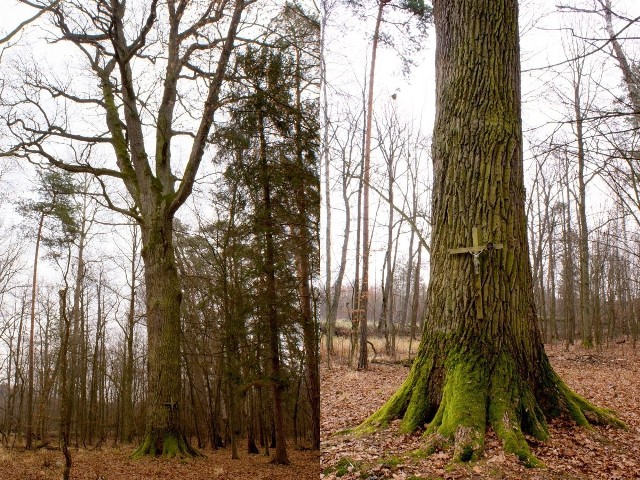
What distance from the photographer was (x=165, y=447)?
1.23 meters

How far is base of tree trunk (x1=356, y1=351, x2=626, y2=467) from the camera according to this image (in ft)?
5.62

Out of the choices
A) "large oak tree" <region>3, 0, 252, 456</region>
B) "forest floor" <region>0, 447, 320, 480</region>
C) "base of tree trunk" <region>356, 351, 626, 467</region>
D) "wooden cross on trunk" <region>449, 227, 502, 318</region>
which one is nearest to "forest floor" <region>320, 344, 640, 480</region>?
"base of tree trunk" <region>356, 351, 626, 467</region>

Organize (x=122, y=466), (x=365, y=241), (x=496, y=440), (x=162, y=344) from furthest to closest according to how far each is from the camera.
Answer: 1. (x=365, y=241)
2. (x=496, y=440)
3. (x=162, y=344)
4. (x=122, y=466)

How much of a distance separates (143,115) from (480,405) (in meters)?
1.50

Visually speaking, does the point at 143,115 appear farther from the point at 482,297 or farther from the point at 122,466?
the point at 482,297

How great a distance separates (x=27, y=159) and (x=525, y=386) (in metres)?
1.83

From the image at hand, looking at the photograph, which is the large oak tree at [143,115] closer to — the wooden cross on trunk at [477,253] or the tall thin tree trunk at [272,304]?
the tall thin tree trunk at [272,304]

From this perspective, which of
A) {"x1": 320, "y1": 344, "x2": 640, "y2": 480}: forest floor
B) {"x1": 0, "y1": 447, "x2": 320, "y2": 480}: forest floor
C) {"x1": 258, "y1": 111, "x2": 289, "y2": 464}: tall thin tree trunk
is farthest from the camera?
{"x1": 320, "y1": 344, "x2": 640, "y2": 480}: forest floor

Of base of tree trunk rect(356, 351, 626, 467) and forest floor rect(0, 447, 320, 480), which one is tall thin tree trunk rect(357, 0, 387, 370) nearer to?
base of tree trunk rect(356, 351, 626, 467)

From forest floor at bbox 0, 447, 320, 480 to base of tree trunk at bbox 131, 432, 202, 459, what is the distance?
0.6 inches

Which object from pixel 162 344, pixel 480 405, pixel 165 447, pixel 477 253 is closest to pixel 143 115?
pixel 162 344

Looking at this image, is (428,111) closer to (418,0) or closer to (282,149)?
(418,0)

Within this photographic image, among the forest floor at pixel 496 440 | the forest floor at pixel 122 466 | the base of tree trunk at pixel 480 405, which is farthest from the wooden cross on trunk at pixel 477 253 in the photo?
the forest floor at pixel 122 466

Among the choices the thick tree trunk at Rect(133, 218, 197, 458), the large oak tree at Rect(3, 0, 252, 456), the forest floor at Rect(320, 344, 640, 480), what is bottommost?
the forest floor at Rect(320, 344, 640, 480)
